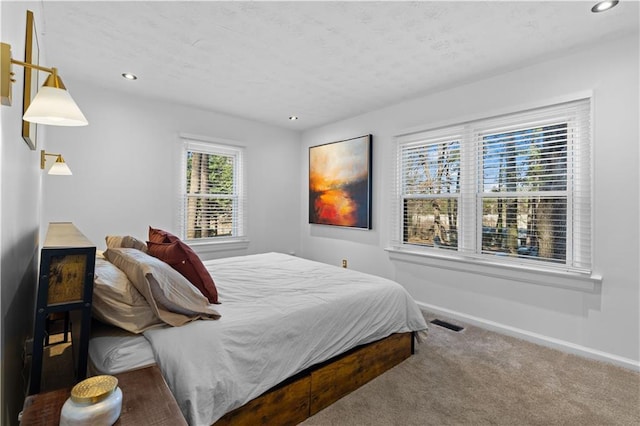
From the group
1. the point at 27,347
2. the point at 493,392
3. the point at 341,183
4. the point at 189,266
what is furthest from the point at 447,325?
the point at 27,347

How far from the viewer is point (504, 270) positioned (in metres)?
3.12

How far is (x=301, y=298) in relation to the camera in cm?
207

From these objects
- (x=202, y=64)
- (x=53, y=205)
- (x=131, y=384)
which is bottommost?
(x=131, y=384)

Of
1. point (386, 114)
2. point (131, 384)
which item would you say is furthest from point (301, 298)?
point (386, 114)

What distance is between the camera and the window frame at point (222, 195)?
4176 mm

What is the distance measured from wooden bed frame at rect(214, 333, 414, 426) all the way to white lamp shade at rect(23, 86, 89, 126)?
142 cm

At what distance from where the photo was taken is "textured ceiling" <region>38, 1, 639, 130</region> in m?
2.16

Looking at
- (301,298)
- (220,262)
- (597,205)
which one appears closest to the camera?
(301,298)

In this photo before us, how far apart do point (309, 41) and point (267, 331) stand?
7.27 ft

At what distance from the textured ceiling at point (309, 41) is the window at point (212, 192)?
976mm

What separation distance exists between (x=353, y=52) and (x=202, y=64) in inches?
55.7

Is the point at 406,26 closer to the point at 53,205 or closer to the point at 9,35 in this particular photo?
the point at 9,35

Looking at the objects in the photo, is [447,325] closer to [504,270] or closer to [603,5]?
[504,270]

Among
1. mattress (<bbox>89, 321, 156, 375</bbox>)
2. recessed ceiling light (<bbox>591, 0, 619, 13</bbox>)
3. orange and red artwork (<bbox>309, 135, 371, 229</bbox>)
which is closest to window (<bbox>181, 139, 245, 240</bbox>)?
orange and red artwork (<bbox>309, 135, 371, 229</bbox>)
